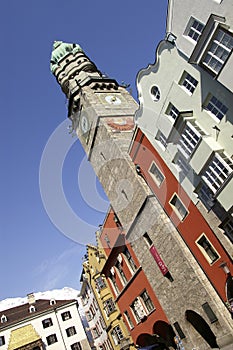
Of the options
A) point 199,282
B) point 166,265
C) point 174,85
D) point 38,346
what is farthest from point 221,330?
Answer: point 38,346

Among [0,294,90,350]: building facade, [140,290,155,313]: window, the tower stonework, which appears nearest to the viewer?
the tower stonework

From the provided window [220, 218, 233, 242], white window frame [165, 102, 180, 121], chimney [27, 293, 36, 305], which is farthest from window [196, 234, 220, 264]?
chimney [27, 293, 36, 305]

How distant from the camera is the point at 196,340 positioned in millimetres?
23016

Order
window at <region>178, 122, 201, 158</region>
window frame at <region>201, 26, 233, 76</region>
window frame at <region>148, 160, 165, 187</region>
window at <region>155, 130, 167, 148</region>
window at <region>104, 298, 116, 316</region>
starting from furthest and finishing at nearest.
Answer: window at <region>104, 298, 116, 316</region> < window frame at <region>148, 160, 165, 187</region> < window at <region>155, 130, 167, 148</region> < window at <region>178, 122, 201, 158</region> < window frame at <region>201, 26, 233, 76</region>

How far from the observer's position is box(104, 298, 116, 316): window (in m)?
37.2

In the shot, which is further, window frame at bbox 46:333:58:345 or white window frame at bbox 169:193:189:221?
window frame at bbox 46:333:58:345

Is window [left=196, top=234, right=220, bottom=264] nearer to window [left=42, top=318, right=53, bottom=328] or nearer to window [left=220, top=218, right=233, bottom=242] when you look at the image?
window [left=220, top=218, right=233, bottom=242]

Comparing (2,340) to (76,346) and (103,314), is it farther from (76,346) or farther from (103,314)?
(103,314)

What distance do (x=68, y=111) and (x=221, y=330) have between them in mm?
38811

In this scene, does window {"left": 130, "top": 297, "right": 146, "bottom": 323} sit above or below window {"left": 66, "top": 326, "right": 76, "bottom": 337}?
below

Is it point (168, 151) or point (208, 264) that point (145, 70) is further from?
point (208, 264)

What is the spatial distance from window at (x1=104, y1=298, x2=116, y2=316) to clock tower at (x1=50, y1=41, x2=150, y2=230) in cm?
1247

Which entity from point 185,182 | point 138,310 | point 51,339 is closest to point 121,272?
point 138,310

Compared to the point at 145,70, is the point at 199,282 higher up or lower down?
lower down
